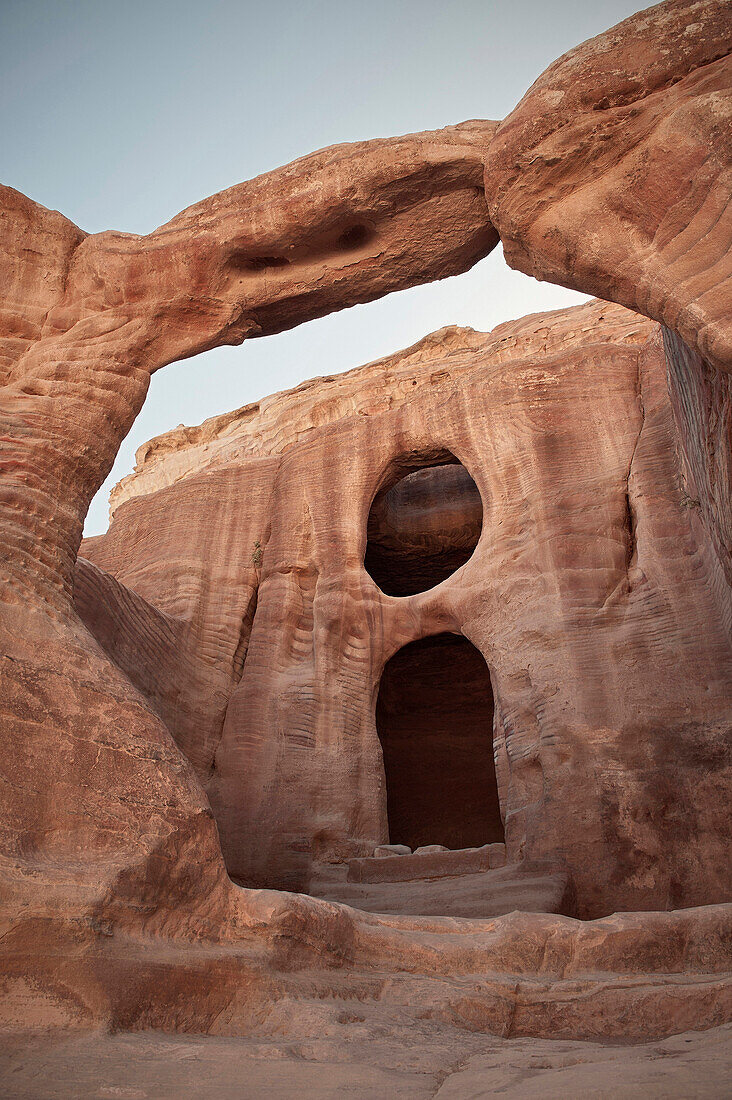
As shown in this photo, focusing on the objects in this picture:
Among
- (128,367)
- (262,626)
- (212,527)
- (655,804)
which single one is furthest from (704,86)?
(212,527)

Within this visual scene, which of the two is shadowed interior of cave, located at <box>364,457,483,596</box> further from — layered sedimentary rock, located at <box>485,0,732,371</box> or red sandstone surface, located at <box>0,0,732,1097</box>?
layered sedimentary rock, located at <box>485,0,732,371</box>

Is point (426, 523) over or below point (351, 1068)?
over

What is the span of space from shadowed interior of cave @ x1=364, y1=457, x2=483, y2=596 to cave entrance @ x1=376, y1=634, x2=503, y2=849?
1977 millimetres

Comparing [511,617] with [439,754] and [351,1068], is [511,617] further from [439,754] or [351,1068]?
[351,1068]

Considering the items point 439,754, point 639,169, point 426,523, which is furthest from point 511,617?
point 439,754

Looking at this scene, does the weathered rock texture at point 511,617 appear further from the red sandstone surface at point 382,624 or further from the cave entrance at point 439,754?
the cave entrance at point 439,754

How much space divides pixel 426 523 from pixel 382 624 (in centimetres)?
265

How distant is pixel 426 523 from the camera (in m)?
13.4

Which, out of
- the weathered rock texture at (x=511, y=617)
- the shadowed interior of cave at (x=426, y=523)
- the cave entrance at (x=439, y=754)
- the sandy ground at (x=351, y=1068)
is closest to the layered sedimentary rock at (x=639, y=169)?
the sandy ground at (x=351, y=1068)

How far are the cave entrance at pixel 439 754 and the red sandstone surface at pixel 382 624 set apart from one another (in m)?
2.41

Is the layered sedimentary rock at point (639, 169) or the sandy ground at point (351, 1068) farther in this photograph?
the layered sedimentary rock at point (639, 169)

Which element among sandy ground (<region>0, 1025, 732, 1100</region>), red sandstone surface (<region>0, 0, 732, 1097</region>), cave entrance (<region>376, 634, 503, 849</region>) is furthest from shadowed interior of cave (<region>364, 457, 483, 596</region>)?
sandy ground (<region>0, 1025, 732, 1100</region>)

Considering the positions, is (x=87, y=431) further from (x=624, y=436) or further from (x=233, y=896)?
(x=624, y=436)

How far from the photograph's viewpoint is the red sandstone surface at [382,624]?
368 centimetres
